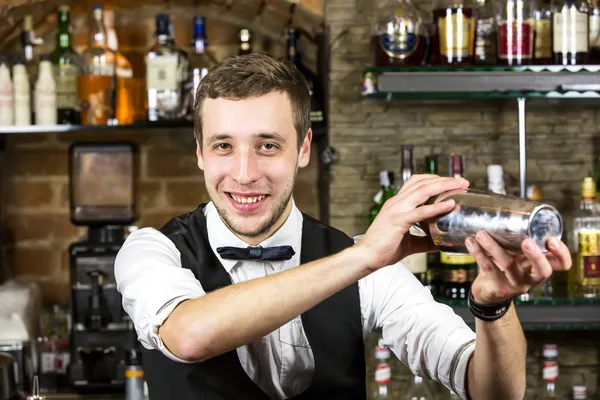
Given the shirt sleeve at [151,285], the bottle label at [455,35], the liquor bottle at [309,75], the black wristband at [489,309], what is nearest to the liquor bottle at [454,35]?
the bottle label at [455,35]

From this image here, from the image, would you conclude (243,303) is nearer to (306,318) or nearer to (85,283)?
(306,318)

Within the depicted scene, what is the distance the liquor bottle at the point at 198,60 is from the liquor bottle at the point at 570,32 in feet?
3.33

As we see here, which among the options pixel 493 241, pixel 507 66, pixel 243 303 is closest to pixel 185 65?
pixel 507 66

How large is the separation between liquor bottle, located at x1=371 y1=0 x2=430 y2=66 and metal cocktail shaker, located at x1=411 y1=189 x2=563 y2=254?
1476mm

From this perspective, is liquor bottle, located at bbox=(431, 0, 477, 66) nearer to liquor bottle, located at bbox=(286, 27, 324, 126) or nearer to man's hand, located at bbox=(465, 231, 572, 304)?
liquor bottle, located at bbox=(286, 27, 324, 126)

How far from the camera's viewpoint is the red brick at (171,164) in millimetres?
3146

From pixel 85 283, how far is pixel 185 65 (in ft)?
2.33

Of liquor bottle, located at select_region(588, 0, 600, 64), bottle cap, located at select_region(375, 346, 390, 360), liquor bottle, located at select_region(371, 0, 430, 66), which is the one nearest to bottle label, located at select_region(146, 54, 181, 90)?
liquor bottle, located at select_region(371, 0, 430, 66)

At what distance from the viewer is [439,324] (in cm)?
167

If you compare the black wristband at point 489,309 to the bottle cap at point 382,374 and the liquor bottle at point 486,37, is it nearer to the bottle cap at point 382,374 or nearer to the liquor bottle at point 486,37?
the bottle cap at point 382,374

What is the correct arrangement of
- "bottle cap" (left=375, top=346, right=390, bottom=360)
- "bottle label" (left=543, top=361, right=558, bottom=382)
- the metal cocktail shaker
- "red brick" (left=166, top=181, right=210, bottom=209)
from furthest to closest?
A: "red brick" (left=166, top=181, right=210, bottom=209)
"bottle label" (left=543, top=361, right=558, bottom=382)
"bottle cap" (left=375, top=346, right=390, bottom=360)
the metal cocktail shaker

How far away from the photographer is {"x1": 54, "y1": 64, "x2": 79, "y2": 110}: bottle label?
115 inches

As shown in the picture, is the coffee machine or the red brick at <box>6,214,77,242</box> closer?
the coffee machine

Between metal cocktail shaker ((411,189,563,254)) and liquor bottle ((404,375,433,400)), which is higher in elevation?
metal cocktail shaker ((411,189,563,254))
